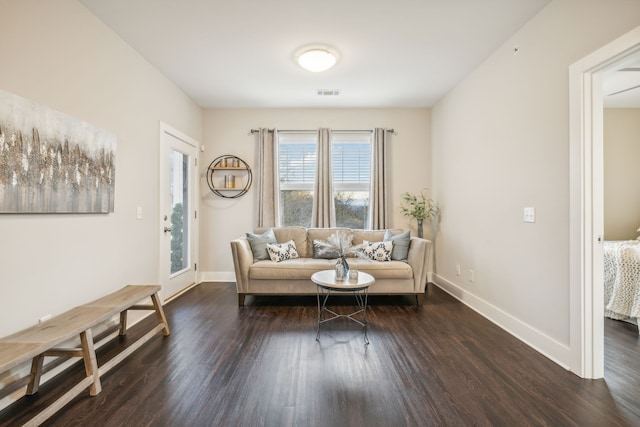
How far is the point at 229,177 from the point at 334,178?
1.67m

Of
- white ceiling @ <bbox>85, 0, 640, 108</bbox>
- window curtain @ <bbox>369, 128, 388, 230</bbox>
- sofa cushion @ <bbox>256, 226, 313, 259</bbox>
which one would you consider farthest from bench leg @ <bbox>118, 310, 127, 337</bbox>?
window curtain @ <bbox>369, 128, 388, 230</bbox>

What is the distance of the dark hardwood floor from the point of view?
153 cm

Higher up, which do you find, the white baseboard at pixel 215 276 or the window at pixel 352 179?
the window at pixel 352 179

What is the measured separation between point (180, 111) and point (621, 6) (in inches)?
166

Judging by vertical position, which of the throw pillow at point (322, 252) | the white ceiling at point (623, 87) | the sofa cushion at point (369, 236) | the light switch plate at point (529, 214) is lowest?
the throw pillow at point (322, 252)

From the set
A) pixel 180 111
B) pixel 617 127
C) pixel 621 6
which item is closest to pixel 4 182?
pixel 180 111

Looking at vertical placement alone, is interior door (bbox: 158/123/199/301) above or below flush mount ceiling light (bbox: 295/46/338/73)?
below

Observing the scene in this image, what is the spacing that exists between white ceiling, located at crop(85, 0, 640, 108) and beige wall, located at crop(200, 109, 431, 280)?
0.67 metres

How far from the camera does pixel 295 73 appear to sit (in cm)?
331

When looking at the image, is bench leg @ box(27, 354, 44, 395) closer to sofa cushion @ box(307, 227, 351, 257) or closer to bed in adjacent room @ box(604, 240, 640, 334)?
sofa cushion @ box(307, 227, 351, 257)

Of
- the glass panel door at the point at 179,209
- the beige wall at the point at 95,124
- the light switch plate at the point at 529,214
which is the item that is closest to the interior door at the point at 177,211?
the glass panel door at the point at 179,209

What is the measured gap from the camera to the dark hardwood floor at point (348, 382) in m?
1.53

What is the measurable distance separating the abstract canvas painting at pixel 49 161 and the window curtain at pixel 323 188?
266 cm

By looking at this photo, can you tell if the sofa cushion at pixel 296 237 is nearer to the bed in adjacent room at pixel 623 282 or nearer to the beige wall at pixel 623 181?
the bed in adjacent room at pixel 623 282
